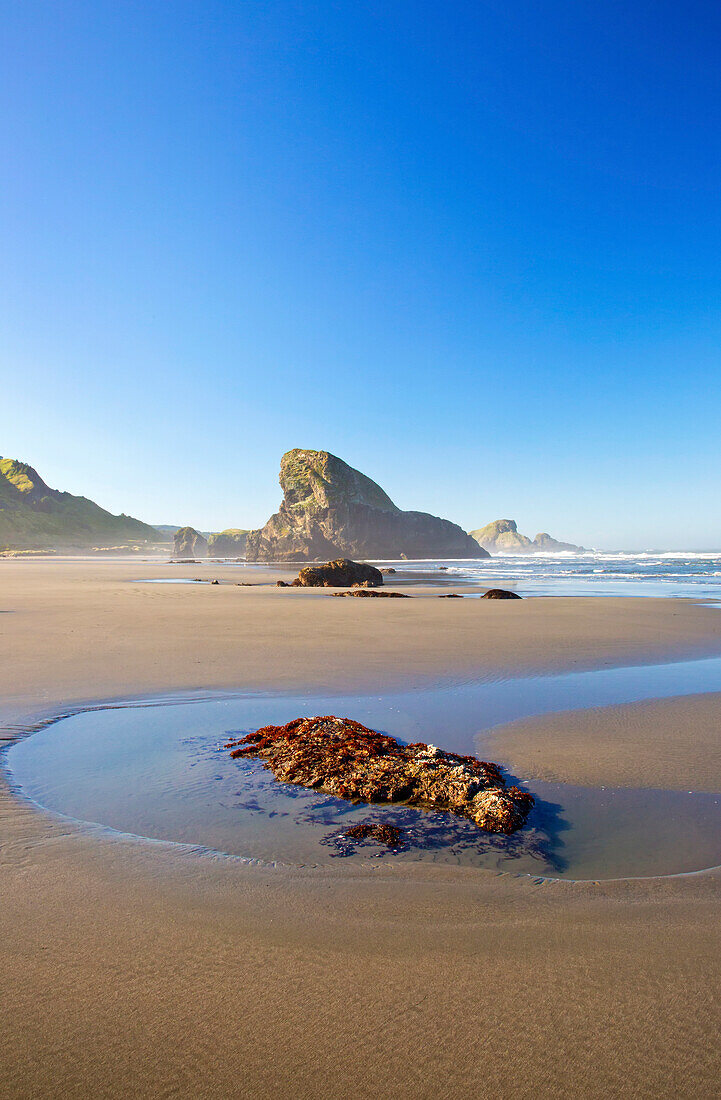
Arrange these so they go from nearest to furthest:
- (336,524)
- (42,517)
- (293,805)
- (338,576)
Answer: (293,805) → (338,576) → (336,524) → (42,517)

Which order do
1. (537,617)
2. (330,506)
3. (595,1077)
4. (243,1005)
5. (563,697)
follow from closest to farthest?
1. (595,1077)
2. (243,1005)
3. (563,697)
4. (537,617)
5. (330,506)

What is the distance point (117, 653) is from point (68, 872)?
7064mm

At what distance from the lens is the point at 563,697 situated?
7371mm

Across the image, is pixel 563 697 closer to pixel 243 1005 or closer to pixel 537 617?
pixel 243 1005

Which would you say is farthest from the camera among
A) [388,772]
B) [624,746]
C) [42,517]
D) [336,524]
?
[42,517]

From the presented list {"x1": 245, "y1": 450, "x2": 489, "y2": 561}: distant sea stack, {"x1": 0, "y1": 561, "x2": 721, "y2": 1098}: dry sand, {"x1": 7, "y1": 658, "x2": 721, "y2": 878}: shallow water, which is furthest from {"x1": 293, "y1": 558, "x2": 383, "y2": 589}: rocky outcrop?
{"x1": 245, "y1": 450, "x2": 489, "y2": 561}: distant sea stack

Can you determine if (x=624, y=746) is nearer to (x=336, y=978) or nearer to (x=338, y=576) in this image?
(x=336, y=978)

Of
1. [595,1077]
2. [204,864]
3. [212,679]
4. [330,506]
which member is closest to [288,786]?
[204,864]

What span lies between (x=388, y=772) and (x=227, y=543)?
569 feet

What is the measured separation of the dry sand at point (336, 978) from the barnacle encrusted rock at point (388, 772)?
82cm

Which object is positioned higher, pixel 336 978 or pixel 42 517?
pixel 42 517

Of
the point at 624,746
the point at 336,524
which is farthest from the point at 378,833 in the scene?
the point at 336,524

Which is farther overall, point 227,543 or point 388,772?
point 227,543

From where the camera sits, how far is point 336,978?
2.33 meters
